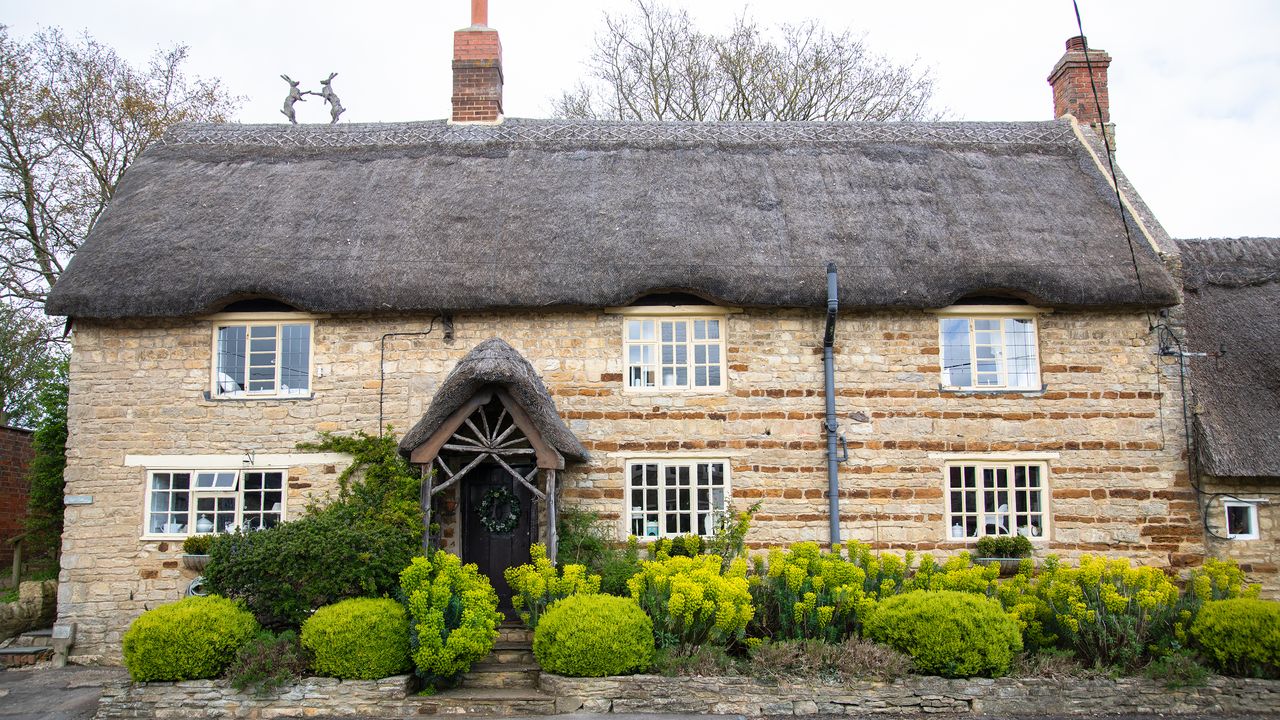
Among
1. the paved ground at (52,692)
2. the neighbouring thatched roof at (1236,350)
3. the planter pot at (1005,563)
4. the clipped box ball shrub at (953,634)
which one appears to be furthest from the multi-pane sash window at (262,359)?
the neighbouring thatched roof at (1236,350)

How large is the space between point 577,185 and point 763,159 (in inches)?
115

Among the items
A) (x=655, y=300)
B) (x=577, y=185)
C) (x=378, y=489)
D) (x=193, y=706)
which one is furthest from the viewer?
(x=577, y=185)

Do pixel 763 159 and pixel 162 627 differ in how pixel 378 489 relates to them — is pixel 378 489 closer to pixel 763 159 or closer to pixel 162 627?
pixel 162 627

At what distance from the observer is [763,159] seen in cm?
1436

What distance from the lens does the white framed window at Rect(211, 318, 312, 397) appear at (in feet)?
40.2

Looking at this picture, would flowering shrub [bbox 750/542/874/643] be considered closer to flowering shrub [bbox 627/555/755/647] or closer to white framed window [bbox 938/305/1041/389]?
flowering shrub [bbox 627/555/755/647]

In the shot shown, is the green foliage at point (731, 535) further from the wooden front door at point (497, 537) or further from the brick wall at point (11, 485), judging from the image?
the brick wall at point (11, 485)

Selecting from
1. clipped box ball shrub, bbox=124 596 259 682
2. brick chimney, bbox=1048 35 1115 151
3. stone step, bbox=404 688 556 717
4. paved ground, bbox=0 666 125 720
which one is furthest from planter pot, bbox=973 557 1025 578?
paved ground, bbox=0 666 125 720

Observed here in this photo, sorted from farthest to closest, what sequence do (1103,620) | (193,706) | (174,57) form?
(174,57)
(1103,620)
(193,706)

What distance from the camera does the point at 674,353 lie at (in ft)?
40.6

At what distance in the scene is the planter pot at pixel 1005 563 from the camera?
11633 millimetres

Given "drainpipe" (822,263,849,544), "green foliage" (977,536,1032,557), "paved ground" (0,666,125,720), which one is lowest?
"paved ground" (0,666,125,720)

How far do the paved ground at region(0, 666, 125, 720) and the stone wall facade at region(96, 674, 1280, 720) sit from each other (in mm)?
902

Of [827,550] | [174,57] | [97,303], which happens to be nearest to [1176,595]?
[827,550]
